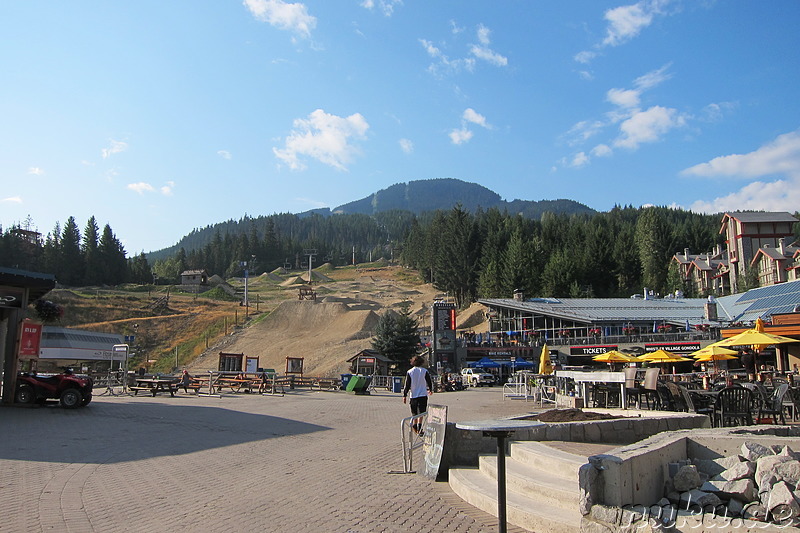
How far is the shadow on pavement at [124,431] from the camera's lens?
1023cm

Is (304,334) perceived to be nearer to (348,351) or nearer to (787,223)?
(348,351)

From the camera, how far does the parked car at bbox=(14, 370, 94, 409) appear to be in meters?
17.7

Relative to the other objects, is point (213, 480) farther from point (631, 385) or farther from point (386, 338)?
point (386, 338)

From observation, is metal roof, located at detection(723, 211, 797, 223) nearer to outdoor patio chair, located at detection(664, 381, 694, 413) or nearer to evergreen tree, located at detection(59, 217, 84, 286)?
outdoor patio chair, located at detection(664, 381, 694, 413)

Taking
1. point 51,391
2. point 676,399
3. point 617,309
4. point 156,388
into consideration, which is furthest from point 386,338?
point 676,399

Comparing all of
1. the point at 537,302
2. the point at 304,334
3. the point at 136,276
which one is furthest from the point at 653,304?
the point at 136,276

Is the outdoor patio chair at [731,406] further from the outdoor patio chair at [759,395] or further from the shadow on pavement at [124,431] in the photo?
the shadow on pavement at [124,431]

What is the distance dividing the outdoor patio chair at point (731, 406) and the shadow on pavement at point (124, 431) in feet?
28.8

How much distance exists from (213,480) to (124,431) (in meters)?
6.30

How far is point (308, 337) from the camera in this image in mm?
61812

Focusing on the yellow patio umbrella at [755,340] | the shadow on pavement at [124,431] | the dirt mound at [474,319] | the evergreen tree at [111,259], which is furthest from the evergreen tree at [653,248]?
the evergreen tree at [111,259]

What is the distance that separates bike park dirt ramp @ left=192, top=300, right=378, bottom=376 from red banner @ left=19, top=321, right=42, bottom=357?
106ft

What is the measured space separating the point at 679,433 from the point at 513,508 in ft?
7.45

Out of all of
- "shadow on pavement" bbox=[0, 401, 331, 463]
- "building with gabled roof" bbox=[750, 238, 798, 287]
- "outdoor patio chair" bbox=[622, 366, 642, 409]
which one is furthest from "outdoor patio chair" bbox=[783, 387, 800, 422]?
"building with gabled roof" bbox=[750, 238, 798, 287]
